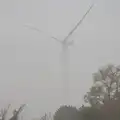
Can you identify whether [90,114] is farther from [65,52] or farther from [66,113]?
[65,52]

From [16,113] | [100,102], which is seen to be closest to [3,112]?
[16,113]

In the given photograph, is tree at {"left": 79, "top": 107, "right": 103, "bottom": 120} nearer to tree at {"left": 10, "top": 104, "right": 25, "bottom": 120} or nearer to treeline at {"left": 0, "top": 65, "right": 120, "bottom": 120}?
treeline at {"left": 0, "top": 65, "right": 120, "bottom": 120}

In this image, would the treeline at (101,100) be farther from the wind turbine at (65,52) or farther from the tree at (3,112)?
the tree at (3,112)

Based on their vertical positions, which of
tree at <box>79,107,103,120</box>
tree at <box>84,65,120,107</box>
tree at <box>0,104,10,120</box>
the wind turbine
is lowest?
tree at <box>79,107,103,120</box>

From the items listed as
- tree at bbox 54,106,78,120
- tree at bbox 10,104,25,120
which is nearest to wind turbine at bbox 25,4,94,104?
tree at bbox 54,106,78,120

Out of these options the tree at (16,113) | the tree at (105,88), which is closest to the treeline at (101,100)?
the tree at (105,88)

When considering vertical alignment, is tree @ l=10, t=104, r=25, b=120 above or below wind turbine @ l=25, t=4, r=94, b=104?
below
